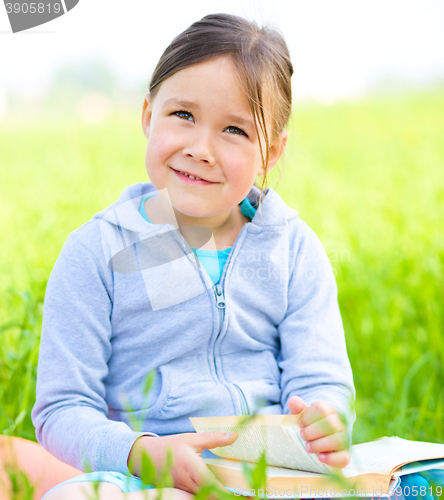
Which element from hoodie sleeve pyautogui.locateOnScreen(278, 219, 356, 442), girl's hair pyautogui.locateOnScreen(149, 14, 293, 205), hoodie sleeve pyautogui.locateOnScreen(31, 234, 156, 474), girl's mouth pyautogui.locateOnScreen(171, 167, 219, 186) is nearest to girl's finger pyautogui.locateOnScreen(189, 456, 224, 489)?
hoodie sleeve pyautogui.locateOnScreen(31, 234, 156, 474)

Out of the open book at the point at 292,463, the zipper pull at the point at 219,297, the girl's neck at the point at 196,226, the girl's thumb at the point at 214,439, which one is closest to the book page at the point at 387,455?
the open book at the point at 292,463

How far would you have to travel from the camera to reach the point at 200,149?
1228 millimetres

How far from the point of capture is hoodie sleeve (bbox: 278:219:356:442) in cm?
132

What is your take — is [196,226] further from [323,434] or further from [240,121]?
[323,434]

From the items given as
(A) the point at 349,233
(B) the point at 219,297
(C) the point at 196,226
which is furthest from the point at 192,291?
(A) the point at 349,233

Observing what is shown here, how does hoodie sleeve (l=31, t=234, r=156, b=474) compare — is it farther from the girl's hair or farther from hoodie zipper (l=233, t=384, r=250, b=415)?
the girl's hair

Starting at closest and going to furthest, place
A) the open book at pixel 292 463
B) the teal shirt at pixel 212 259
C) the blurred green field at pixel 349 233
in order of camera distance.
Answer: the open book at pixel 292 463
the teal shirt at pixel 212 259
the blurred green field at pixel 349 233

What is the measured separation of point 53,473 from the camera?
1.29 meters

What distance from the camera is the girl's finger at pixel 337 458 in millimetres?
1000

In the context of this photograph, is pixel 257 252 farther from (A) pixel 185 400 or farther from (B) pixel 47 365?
(B) pixel 47 365

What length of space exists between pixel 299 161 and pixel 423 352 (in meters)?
0.95

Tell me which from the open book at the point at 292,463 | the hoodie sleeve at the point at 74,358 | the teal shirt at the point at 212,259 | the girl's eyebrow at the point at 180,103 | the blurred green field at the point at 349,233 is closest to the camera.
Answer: the open book at the point at 292,463

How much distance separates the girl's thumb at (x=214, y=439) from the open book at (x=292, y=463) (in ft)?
0.05

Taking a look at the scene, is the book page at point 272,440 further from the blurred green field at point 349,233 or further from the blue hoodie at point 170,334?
the blurred green field at point 349,233
